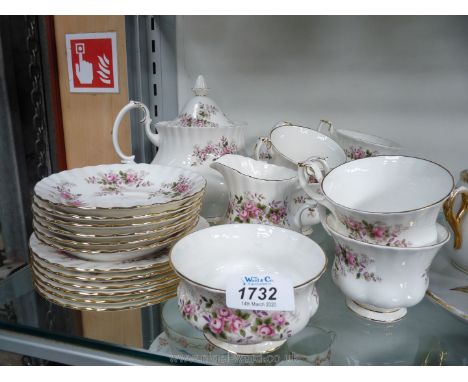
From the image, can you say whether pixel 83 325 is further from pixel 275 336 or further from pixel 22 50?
pixel 22 50

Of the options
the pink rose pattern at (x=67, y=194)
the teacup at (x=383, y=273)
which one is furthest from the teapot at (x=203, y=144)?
the teacup at (x=383, y=273)

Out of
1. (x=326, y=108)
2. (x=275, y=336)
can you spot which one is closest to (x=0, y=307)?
(x=275, y=336)

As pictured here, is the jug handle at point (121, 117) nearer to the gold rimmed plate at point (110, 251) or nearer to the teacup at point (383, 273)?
the gold rimmed plate at point (110, 251)

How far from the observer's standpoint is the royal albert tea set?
1.40 ft

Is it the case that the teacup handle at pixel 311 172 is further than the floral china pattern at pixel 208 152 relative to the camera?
No

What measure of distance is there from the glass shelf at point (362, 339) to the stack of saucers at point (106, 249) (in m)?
0.03

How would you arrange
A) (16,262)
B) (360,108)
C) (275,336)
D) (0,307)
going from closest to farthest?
(275,336) → (0,307) → (16,262) → (360,108)

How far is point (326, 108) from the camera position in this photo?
0.78 m

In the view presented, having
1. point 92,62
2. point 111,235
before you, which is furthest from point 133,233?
point 92,62

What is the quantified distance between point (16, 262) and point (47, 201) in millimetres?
233

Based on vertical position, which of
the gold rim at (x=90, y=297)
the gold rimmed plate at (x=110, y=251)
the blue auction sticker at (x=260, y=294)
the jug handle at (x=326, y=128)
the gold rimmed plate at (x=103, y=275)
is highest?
the jug handle at (x=326, y=128)

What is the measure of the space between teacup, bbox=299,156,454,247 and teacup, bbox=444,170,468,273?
0.07ft

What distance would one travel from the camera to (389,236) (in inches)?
17.4

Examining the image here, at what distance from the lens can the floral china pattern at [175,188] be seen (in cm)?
58
